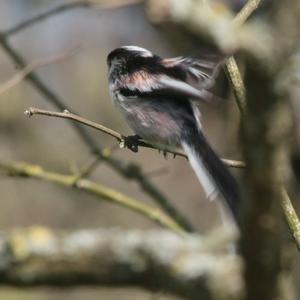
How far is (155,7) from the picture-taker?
1.08 metres

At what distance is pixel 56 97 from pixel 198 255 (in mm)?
1925

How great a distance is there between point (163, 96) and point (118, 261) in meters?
1.28

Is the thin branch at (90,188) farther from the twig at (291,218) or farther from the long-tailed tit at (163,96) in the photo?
the twig at (291,218)

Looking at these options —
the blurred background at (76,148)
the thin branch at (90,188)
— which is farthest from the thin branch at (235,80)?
the blurred background at (76,148)

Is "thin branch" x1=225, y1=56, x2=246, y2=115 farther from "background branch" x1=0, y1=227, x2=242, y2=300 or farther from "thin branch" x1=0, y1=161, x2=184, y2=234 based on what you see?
"thin branch" x1=0, y1=161, x2=184, y2=234

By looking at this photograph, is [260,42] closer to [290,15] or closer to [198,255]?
[290,15]

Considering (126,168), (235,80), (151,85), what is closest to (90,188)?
(126,168)

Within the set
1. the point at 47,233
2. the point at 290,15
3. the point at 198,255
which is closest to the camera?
the point at 290,15

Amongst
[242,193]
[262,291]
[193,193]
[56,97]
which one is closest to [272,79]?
[242,193]

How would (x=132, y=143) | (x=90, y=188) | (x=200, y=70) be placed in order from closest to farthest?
(x=200, y=70)
(x=132, y=143)
(x=90, y=188)

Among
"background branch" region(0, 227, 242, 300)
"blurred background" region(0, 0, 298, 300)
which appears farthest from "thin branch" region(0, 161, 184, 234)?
"blurred background" region(0, 0, 298, 300)

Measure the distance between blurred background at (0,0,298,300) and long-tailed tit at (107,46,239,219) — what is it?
7.76 ft

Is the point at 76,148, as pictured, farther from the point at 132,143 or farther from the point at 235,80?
the point at 235,80

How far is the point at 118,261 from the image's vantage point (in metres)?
1.92
